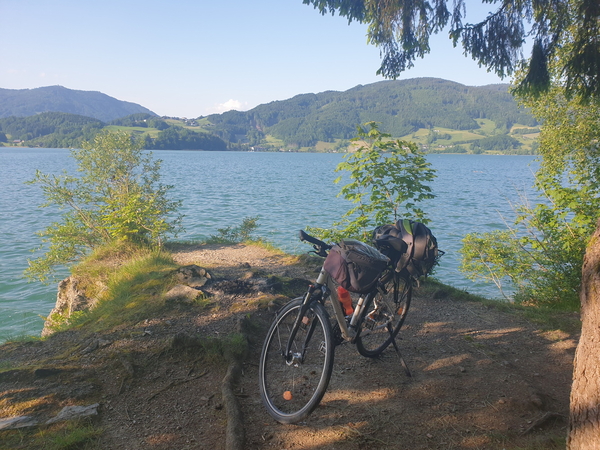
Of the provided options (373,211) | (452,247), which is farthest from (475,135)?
(373,211)

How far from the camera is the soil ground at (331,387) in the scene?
3172 millimetres

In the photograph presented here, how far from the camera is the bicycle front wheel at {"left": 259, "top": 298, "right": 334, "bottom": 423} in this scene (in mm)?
3381

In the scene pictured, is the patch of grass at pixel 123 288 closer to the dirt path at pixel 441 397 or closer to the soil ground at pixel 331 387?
the soil ground at pixel 331 387

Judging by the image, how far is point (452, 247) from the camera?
59.4 feet

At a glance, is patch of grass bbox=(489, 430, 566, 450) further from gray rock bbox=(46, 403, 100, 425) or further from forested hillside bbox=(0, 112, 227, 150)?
forested hillside bbox=(0, 112, 227, 150)

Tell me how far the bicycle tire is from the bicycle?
1cm

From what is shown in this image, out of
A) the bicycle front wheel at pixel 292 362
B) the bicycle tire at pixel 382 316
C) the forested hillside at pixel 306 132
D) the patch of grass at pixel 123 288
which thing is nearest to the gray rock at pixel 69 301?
the patch of grass at pixel 123 288

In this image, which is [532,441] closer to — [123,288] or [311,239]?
[311,239]

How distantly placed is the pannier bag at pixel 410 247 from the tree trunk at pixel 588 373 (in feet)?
5.89

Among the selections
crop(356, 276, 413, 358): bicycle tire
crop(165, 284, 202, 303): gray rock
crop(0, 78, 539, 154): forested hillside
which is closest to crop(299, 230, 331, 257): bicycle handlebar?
crop(356, 276, 413, 358): bicycle tire

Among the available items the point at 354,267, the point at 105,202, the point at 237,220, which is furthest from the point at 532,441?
the point at 237,220

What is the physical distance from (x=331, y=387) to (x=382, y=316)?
34.0 inches

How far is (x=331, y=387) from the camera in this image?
3912 millimetres

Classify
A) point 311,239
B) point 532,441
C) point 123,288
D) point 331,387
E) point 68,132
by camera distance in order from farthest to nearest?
point 68,132 < point 123,288 < point 331,387 < point 311,239 < point 532,441
